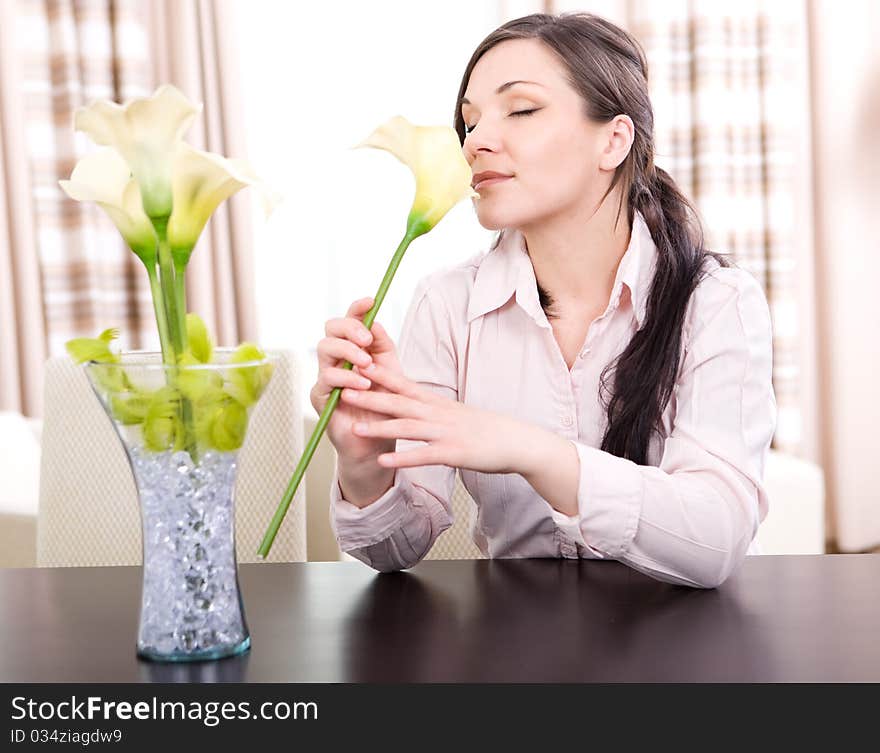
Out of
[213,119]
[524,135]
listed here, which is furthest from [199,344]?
[213,119]

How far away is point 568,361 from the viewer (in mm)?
1486

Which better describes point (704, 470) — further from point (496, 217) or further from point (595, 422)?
point (496, 217)

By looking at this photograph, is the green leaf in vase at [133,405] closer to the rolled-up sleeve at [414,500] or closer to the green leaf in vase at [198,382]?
the green leaf in vase at [198,382]

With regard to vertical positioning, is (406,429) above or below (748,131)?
below

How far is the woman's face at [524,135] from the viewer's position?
1375 mm

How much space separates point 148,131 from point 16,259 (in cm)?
347

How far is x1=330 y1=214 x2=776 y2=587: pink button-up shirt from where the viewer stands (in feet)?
3.53

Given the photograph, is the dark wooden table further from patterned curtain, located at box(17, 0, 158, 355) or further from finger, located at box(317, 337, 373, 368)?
patterned curtain, located at box(17, 0, 158, 355)

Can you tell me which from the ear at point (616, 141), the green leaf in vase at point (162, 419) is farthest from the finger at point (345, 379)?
the ear at point (616, 141)

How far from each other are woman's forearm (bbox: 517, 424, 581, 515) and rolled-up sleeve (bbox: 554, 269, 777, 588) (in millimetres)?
10

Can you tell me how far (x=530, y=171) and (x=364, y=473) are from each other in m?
0.47

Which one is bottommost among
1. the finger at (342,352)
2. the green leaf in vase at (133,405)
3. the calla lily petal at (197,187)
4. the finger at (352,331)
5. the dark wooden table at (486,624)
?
the dark wooden table at (486,624)

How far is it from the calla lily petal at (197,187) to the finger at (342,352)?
0.81ft
